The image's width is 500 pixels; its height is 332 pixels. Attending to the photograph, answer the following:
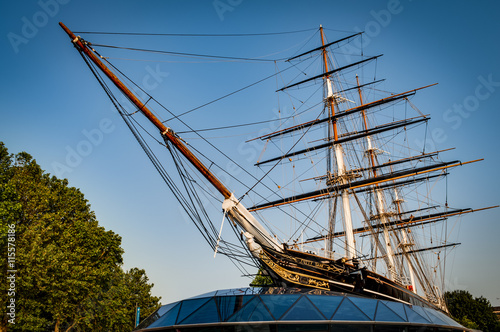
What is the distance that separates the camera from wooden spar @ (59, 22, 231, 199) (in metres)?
14.5

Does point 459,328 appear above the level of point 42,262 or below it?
below

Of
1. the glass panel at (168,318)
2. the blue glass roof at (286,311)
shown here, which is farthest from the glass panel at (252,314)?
the glass panel at (168,318)

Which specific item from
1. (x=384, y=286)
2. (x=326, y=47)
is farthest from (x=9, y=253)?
(x=326, y=47)

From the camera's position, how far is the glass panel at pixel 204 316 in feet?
37.0

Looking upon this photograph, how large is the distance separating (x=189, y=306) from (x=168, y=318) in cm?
84

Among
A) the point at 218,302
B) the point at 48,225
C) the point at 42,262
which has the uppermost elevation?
the point at 48,225

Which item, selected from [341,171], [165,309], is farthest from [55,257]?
[341,171]

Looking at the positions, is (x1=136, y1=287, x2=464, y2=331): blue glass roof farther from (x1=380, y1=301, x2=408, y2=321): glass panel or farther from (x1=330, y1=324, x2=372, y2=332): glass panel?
(x1=330, y1=324, x2=372, y2=332): glass panel

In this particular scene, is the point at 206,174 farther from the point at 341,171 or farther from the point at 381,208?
the point at 381,208

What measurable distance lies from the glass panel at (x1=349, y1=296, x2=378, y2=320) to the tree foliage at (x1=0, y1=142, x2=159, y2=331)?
18215mm

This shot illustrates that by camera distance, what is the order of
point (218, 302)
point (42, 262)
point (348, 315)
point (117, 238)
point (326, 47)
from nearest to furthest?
1. point (348, 315)
2. point (218, 302)
3. point (42, 262)
4. point (117, 238)
5. point (326, 47)

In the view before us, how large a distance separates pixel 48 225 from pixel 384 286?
22632mm

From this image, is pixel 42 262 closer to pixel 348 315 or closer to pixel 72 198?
pixel 72 198

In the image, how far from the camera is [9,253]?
19766 millimetres
